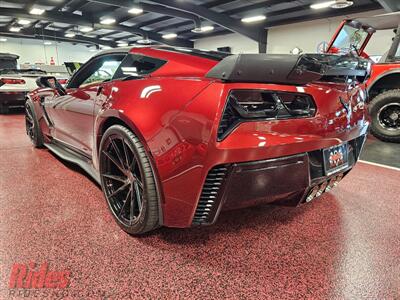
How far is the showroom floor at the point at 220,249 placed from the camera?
3.84ft

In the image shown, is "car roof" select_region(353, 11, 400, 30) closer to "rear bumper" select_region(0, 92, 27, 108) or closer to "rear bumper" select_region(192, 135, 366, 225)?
"rear bumper" select_region(192, 135, 366, 225)

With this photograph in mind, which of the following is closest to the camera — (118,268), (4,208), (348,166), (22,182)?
(118,268)

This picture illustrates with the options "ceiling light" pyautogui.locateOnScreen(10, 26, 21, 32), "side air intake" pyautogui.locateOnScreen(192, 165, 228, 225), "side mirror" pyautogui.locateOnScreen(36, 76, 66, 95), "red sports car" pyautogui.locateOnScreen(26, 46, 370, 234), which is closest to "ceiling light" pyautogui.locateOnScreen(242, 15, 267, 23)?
"side mirror" pyautogui.locateOnScreen(36, 76, 66, 95)

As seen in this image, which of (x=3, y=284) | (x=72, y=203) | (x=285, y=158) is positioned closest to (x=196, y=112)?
(x=285, y=158)

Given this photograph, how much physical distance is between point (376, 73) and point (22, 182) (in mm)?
4761

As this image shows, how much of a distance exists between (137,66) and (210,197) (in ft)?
2.93

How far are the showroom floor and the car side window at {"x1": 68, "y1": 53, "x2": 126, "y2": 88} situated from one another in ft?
2.91

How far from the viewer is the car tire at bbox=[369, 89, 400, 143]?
4.18 meters

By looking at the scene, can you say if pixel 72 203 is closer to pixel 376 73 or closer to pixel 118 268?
pixel 118 268

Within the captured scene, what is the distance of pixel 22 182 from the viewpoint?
2348mm

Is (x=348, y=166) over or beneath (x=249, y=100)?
beneath

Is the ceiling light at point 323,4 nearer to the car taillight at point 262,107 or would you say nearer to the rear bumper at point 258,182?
the car taillight at point 262,107

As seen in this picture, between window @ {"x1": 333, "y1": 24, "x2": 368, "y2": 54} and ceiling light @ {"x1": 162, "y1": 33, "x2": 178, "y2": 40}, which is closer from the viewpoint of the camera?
window @ {"x1": 333, "y1": 24, "x2": 368, "y2": 54}

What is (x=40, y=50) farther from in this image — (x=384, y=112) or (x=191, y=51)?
(x=191, y=51)
